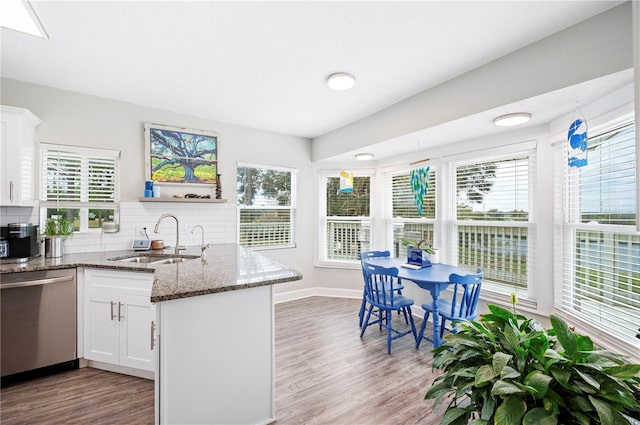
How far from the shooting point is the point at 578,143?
2107 millimetres

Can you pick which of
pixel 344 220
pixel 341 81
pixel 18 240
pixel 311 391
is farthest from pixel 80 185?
pixel 344 220

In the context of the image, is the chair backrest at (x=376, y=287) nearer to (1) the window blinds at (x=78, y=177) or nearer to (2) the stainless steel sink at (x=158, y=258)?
(2) the stainless steel sink at (x=158, y=258)

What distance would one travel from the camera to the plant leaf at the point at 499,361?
95cm

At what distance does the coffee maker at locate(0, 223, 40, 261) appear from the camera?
8.13 feet

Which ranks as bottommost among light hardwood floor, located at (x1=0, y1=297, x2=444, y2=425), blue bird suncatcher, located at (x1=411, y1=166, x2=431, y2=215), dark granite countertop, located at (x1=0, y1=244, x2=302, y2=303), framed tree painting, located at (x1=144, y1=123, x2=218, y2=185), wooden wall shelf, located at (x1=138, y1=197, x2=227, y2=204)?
light hardwood floor, located at (x1=0, y1=297, x2=444, y2=425)

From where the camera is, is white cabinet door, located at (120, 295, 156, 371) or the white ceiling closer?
the white ceiling

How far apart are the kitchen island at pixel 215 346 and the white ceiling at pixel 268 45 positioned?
5.52 feet

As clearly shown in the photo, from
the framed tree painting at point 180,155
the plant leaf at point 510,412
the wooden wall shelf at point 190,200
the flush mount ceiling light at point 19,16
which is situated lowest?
the plant leaf at point 510,412

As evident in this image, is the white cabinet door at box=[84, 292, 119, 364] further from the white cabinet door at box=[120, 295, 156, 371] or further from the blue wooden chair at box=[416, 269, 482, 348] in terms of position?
the blue wooden chair at box=[416, 269, 482, 348]

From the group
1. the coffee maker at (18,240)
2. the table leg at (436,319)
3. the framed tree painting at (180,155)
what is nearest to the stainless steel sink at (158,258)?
the coffee maker at (18,240)

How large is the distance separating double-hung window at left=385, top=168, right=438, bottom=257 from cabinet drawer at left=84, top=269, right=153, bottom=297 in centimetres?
299

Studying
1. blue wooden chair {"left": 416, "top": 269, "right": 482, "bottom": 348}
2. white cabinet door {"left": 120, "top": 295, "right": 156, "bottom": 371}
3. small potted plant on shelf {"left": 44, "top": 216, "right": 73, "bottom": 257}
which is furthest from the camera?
small potted plant on shelf {"left": 44, "top": 216, "right": 73, "bottom": 257}

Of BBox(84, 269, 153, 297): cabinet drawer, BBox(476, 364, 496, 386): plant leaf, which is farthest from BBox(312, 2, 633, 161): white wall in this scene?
BBox(84, 269, 153, 297): cabinet drawer

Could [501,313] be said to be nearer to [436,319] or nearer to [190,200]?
[436,319]
